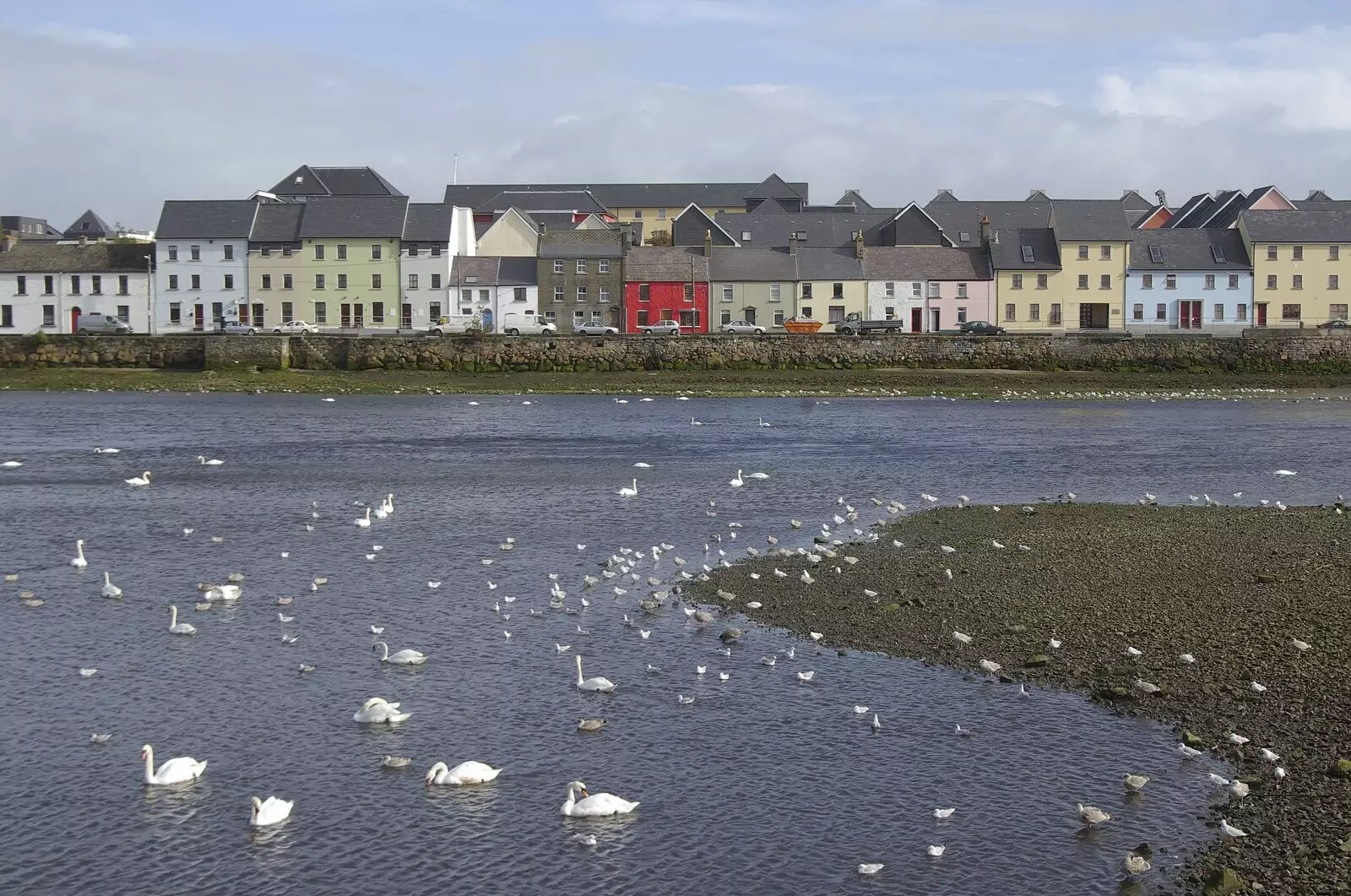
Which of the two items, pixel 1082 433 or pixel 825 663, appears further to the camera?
pixel 1082 433

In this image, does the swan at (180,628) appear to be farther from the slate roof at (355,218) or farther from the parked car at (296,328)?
the slate roof at (355,218)

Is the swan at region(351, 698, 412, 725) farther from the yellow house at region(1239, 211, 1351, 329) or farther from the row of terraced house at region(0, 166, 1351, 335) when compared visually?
the yellow house at region(1239, 211, 1351, 329)

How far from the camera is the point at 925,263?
99875mm

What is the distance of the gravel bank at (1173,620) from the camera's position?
1261 cm

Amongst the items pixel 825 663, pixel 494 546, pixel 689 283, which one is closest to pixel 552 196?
pixel 689 283

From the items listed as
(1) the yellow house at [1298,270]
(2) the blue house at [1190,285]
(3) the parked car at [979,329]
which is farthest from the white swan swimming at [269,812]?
(1) the yellow house at [1298,270]

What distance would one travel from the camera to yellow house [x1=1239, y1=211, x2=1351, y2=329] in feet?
326

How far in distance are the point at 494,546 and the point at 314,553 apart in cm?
325

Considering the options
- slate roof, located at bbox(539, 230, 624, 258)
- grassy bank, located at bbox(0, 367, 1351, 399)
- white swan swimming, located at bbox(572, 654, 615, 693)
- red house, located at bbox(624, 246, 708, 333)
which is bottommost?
white swan swimming, located at bbox(572, 654, 615, 693)

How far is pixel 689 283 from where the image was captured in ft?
322

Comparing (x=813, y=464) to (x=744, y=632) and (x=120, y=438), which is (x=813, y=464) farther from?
(x=120, y=438)

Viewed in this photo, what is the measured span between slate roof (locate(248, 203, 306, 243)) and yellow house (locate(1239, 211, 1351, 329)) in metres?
66.9

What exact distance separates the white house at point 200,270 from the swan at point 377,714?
8562 cm

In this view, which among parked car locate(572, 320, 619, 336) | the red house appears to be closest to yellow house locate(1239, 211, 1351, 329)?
the red house
